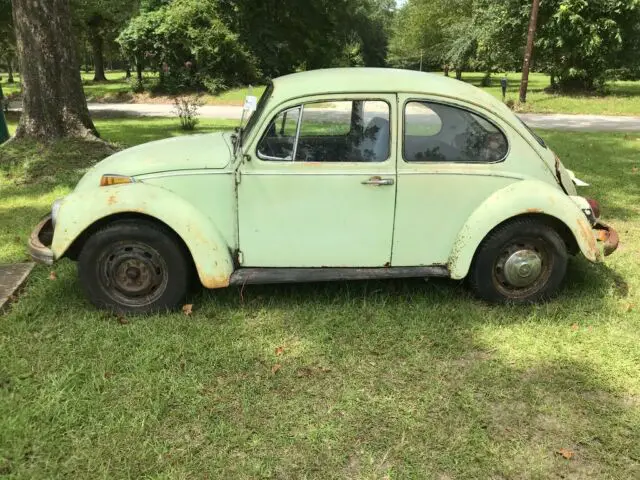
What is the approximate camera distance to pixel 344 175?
3.72 meters

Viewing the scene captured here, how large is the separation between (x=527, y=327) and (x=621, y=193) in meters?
4.59

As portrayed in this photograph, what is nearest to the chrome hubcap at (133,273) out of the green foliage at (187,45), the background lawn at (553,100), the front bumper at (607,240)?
the front bumper at (607,240)

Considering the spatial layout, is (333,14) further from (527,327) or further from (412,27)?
(527,327)

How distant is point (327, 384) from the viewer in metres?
3.24

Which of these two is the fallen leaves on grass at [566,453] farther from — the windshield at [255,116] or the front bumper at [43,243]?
the front bumper at [43,243]

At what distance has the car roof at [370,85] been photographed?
149 inches

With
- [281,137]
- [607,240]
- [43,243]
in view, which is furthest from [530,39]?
[43,243]

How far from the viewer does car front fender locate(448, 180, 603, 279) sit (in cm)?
382

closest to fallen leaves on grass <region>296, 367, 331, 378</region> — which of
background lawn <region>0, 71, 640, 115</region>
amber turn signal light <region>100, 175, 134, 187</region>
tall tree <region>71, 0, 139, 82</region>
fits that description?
amber turn signal light <region>100, 175, 134, 187</region>

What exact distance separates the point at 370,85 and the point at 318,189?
831mm

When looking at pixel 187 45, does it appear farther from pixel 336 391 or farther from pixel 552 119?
pixel 336 391

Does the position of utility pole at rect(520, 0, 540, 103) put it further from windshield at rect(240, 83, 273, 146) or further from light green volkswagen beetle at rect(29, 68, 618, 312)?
windshield at rect(240, 83, 273, 146)

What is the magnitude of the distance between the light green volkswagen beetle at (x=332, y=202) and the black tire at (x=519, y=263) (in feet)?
0.04

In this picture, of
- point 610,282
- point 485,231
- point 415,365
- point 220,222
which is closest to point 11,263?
point 220,222
